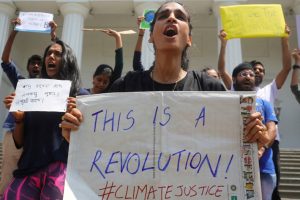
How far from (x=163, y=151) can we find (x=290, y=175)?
23.9 ft

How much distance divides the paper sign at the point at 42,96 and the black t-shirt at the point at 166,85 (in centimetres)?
45

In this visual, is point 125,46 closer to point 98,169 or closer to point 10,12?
point 10,12

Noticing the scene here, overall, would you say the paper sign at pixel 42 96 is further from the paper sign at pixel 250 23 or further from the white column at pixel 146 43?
the white column at pixel 146 43

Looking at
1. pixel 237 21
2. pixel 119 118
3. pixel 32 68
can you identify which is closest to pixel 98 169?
pixel 119 118

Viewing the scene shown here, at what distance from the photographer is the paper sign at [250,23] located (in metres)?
5.27

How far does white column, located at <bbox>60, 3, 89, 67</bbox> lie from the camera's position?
17.3m

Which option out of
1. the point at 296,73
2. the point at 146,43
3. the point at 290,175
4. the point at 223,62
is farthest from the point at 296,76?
the point at 146,43

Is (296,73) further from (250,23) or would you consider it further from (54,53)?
(54,53)

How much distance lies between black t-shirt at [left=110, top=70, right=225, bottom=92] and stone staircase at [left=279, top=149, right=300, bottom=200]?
5.44 metres

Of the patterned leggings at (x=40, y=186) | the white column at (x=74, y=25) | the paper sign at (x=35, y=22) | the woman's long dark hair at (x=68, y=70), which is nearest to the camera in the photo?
the patterned leggings at (x=40, y=186)

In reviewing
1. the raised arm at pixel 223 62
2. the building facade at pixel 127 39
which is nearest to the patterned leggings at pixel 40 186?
the raised arm at pixel 223 62

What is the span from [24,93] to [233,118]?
158 cm

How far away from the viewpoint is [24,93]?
9.53ft

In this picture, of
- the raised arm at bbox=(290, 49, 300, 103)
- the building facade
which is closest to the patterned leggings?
the raised arm at bbox=(290, 49, 300, 103)
